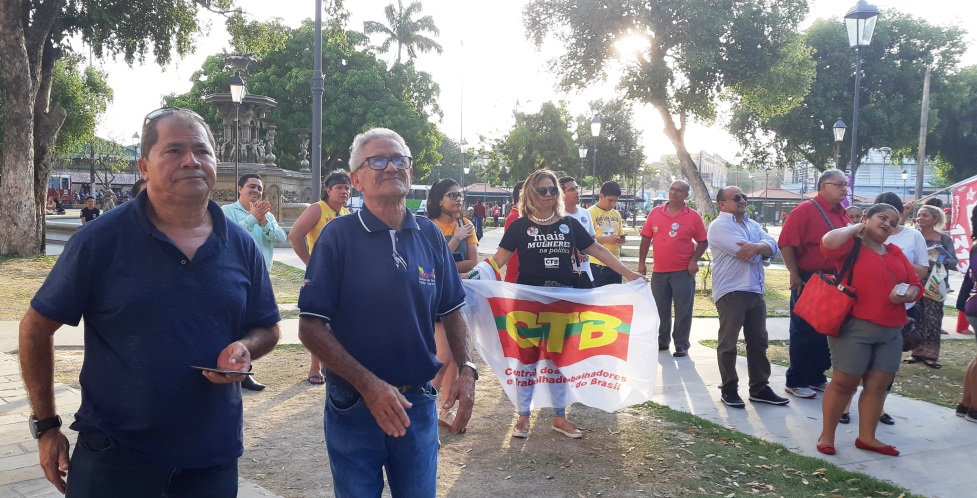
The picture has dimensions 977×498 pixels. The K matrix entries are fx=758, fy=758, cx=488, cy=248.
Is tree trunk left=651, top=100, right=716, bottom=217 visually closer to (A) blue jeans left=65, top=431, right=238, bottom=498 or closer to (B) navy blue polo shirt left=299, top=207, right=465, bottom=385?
(B) navy blue polo shirt left=299, top=207, right=465, bottom=385

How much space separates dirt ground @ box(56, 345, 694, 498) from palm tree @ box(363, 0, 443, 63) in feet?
178

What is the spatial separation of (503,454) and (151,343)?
3.37m

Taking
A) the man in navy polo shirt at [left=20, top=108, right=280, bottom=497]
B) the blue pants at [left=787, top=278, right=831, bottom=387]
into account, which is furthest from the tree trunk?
the man in navy polo shirt at [left=20, top=108, right=280, bottom=497]

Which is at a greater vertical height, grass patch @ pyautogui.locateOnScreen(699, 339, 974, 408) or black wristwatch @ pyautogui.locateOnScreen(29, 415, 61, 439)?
black wristwatch @ pyautogui.locateOnScreen(29, 415, 61, 439)

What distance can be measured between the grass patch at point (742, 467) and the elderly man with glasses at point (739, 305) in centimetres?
81

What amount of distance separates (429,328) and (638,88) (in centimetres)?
2720

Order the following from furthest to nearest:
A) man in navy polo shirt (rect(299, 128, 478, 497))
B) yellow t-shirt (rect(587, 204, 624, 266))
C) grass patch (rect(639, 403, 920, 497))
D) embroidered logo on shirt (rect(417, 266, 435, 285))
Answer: yellow t-shirt (rect(587, 204, 624, 266)), grass patch (rect(639, 403, 920, 497)), embroidered logo on shirt (rect(417, 266, 435, 285)), man in navy polo shirt (rect(299, 128, 478, 497))

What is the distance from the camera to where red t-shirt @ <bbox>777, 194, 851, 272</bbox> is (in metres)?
6.49

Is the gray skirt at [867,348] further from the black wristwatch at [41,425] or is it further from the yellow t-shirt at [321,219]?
the black wristwatch at [41,425]

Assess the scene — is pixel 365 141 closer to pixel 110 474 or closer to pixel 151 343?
pixel 151 343

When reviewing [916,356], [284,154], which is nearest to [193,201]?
[916,356]

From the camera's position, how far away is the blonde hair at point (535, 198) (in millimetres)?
5641

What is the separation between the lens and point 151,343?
88.0 inches

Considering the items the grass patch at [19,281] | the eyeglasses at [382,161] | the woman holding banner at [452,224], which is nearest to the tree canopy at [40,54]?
the grass patch at [19,281]
